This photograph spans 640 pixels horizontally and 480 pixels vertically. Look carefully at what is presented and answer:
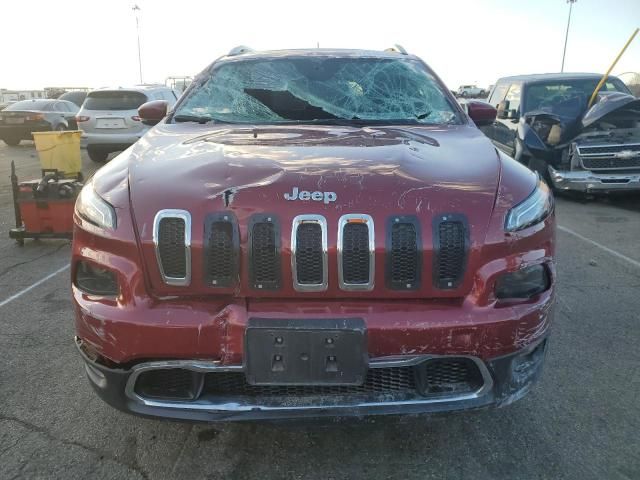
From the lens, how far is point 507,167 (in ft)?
8.10

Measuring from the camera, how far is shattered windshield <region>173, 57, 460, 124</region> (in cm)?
335

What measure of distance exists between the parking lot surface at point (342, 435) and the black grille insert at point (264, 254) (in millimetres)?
528

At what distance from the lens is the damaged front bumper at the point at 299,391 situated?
2.02 m

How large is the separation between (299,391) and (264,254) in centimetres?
53

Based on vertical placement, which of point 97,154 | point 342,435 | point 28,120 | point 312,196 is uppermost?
point 312,196

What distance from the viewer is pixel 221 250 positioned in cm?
203

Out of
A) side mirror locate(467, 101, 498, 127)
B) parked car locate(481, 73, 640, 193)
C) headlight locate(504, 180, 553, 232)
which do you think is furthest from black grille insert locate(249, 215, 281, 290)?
parked car locate(481, 73, 640, 193)

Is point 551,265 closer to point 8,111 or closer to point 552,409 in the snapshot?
point 552,409

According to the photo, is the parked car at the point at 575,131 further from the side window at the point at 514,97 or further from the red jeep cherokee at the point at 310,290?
the red jeep cherokee at the point at 310,290

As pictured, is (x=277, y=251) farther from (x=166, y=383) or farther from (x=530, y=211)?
(x=530, y=211)

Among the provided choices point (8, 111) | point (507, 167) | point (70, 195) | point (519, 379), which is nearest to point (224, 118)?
point (507, 167)

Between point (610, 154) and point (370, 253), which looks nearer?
point (370, 253)

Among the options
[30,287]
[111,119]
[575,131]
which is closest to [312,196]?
[30,287]

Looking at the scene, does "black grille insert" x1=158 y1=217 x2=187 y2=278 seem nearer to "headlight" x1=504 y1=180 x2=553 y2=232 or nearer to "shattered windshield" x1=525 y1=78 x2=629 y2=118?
"headlight" x1=504 y1=180 x2=553 y2=232
